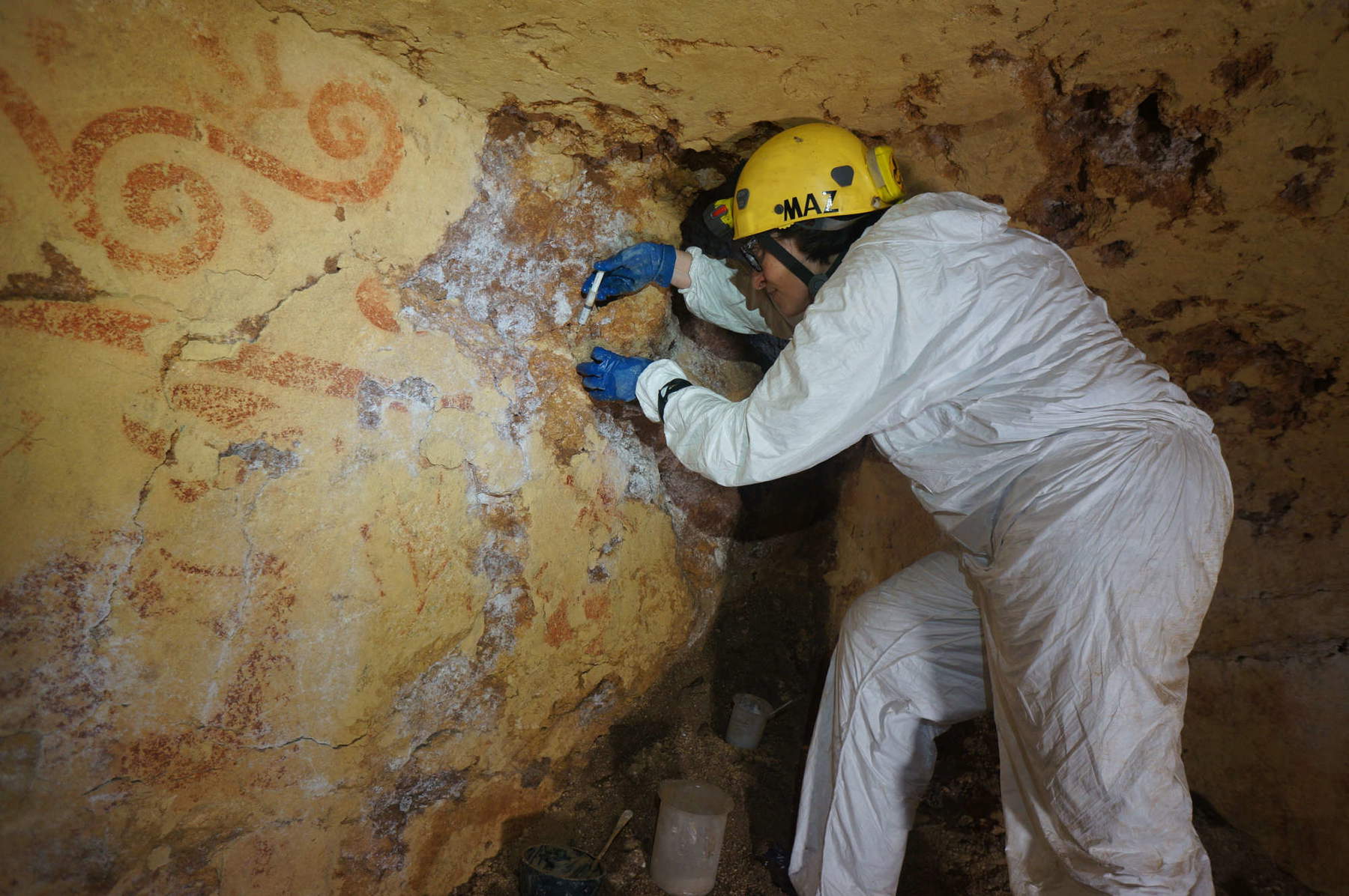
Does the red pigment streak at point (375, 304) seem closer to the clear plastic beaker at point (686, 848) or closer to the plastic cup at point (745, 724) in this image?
the clear plastic beaker at point (686, 848)

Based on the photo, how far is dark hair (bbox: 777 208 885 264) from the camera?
1.86 meters

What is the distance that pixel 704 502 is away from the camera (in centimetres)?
232

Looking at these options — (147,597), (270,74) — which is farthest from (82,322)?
(270,74)

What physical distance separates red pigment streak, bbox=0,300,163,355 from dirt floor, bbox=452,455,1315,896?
4.43ft

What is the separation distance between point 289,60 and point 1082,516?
1.66m

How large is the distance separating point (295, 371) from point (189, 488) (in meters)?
0.27

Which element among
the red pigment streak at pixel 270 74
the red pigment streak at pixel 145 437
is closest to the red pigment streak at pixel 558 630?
the red pigment streak at pixel 145 437

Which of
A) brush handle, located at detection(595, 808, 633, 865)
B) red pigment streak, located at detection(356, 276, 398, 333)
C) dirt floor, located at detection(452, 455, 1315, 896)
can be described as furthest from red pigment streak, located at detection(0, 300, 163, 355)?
brush handle, located at detection(595, 808, 633, 865)

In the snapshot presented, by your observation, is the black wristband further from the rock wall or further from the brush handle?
the brush handle

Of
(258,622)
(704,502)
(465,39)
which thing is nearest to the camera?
(258,622)

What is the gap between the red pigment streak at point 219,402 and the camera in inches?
52.7

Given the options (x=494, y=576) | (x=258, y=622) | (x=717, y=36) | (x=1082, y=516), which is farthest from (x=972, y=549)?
(x=258, y=622)

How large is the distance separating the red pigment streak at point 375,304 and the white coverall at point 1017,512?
22.1 inches

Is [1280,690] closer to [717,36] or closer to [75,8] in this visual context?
[717,36]
